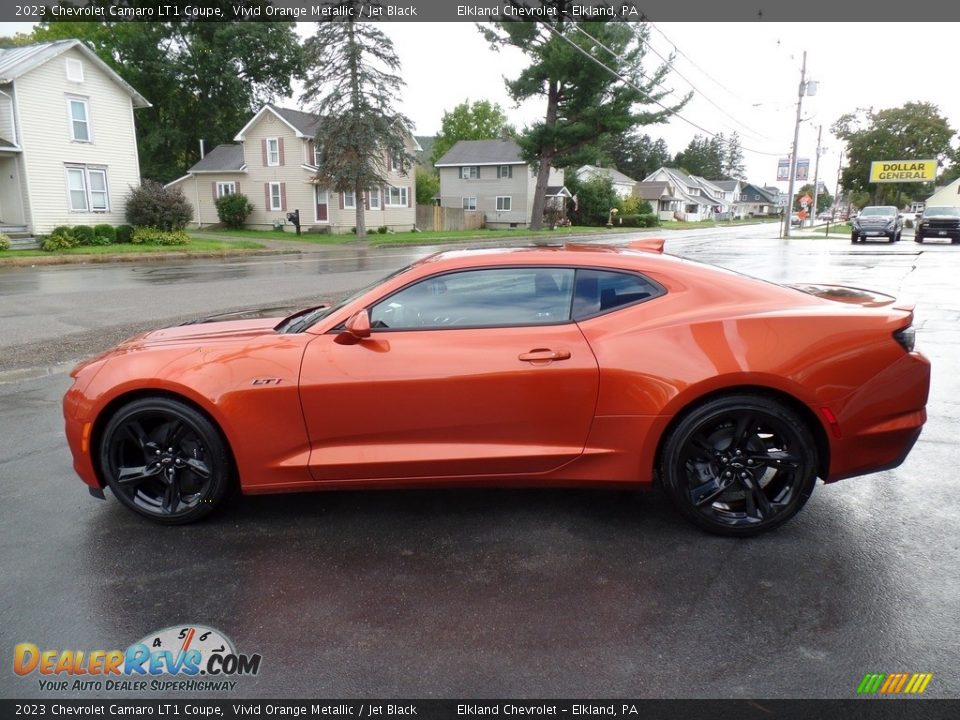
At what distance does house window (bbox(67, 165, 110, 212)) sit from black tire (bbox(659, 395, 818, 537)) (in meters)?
31.6

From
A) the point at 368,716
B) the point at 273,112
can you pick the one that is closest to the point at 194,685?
the point at 368,716

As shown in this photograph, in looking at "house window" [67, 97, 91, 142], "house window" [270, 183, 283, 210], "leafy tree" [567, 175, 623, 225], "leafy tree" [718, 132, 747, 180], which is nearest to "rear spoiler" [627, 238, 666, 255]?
"house window" [67, 97, 91, 142]

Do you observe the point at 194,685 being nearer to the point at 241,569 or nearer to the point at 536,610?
the point at 241,569

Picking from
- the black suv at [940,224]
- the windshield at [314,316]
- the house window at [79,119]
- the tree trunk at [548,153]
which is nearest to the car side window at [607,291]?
the windshield at [314,316]

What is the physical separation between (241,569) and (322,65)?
112 feet

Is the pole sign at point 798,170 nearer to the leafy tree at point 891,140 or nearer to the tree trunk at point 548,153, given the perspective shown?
the tree trunk at point 548,153

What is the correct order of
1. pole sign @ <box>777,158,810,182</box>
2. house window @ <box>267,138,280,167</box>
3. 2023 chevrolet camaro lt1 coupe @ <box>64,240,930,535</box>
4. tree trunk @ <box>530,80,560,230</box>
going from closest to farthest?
2023 chevrolet camaro lt1 coupe @ <box>64,240,930,535</box> → pole sign @ <box>777,158,810,182</box> → house window @ <box>267,138,280,167</box> → tree trunk @ <box>530,80,560,230</box>

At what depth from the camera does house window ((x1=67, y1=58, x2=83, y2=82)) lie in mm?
28047

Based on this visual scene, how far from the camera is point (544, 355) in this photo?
3.41 metres

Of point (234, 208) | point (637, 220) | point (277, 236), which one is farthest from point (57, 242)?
point (637, 220)

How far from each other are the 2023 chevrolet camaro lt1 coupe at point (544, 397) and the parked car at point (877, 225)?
31.9 m

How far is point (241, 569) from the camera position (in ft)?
10.7

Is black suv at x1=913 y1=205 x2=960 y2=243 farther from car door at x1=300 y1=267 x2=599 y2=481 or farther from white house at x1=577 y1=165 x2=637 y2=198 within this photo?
car door at x1=300 y1=267 x2=599 y2=481

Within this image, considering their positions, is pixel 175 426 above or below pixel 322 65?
below
